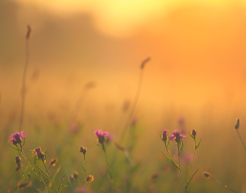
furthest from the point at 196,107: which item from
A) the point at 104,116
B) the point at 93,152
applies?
the point at 93,152

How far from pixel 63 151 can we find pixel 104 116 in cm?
269

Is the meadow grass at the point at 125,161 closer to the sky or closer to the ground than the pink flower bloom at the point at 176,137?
closer to the ground

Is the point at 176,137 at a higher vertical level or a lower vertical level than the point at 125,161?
higher

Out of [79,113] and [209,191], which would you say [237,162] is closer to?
[209,191]

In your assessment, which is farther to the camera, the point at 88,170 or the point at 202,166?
the point at 202,166

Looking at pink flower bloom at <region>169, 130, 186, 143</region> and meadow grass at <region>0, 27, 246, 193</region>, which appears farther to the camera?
meadow grass at <region>0, 27, 246, 193</region>

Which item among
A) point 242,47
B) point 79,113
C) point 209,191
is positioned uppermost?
point 242,47

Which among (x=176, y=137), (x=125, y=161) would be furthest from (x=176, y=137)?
(x=125, y=161)

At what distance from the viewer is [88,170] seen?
257cm

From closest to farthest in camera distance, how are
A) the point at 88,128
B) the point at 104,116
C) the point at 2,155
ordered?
1. the point at 2,155
2. the point at 88,128
3. the point at 104,116

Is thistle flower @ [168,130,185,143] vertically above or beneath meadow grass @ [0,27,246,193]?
above

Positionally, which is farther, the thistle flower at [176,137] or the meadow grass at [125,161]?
the meadow grass at [125,161]

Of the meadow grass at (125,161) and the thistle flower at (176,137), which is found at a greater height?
the thistle flower at (176,137)

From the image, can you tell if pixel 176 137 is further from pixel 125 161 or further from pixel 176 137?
pixel 125 161
